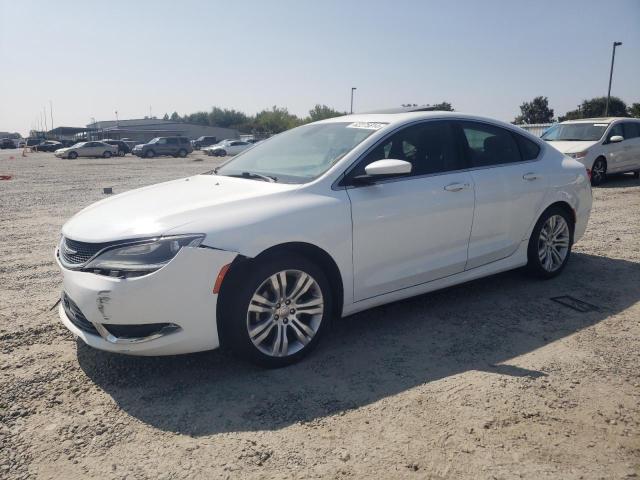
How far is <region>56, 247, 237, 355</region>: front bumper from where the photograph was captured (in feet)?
10.2

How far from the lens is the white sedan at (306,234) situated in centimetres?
319

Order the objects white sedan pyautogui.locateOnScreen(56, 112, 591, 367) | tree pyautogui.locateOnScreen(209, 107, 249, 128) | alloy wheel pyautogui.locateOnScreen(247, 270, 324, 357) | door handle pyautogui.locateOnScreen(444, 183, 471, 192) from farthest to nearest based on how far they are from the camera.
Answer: tree pyautogui.locateOnScreen(209, 107, 249, 128) → door handle pyautogui.locateOnScreen(444, 183, 471, 192) → alloy wheel pyautogui.locateOnScreen(247, 270, 324, 357) → white sedan pyautogui.locateOnScreen(56, 112, 591, 367)

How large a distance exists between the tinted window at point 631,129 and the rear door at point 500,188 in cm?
1056

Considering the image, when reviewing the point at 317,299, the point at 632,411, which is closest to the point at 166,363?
the point at 317,299

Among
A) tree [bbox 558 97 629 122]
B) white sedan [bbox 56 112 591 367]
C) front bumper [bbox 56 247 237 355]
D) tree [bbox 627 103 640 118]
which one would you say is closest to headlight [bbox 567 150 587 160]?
white sedan [bbox 56 112 591 367]

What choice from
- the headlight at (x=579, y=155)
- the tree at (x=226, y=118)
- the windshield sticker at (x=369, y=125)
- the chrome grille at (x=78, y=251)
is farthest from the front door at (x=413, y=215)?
the tree at (x=226, y=118)

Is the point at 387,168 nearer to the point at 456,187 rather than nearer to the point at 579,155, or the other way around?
the point at 456,187

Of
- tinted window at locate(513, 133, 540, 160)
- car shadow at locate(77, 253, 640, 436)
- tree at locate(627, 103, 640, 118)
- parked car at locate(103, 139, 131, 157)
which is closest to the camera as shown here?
car shadow at locate(77, 253, 640, 436)

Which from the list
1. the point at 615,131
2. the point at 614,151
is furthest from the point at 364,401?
the point at 615,131

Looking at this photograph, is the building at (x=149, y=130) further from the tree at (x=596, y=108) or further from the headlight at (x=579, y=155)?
the headlight at (x=579, y=155)

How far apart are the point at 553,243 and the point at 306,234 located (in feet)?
9.85

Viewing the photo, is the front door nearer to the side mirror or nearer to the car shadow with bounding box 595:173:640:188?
the side mirror

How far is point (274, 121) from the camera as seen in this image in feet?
333

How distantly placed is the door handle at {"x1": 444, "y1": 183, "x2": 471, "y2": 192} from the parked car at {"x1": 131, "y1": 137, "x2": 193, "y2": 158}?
40150 millimetres
